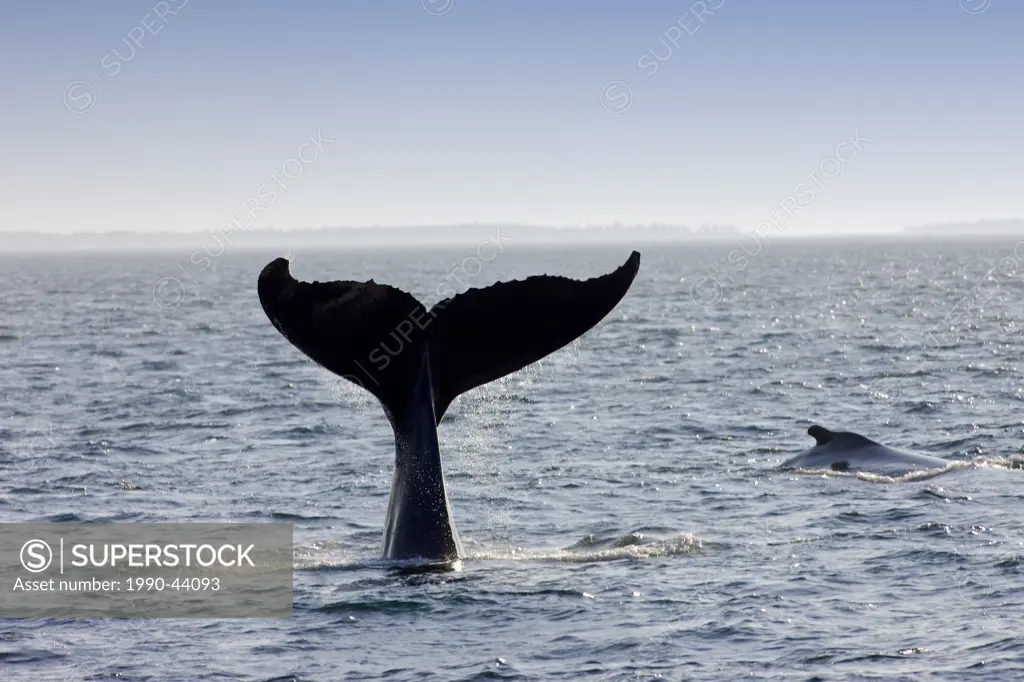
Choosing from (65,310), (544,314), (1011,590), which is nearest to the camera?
(544,314)

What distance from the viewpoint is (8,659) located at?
947 cm

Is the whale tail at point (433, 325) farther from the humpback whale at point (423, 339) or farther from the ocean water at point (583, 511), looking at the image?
the ocean water at point (583, 511)

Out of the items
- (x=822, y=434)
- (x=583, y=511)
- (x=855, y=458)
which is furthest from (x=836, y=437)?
(x=583, y=511)

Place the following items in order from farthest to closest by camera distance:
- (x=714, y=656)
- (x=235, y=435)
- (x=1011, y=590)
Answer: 1. (x=235, y=435)
2. (x=1011, y=590)
3. (x=714, y=656)

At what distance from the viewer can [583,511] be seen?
575 inches

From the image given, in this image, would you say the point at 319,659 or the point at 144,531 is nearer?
the point at 319,659

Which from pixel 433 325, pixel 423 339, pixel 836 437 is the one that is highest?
pixel 433 325

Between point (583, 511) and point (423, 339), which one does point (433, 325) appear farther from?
point (583, 511)

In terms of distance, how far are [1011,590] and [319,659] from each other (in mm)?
5169

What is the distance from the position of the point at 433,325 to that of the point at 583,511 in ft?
15.5

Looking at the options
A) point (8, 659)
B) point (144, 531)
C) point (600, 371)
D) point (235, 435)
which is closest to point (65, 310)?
point (600, 371)

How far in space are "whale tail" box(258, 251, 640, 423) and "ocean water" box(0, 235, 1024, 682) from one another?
63.9 inches

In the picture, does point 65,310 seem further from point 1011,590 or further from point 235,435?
point 1011,590

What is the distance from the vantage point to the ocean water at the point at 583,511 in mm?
9508
